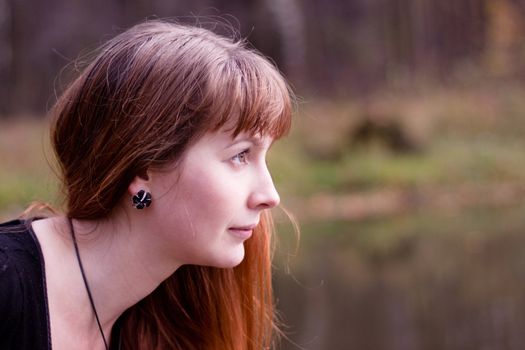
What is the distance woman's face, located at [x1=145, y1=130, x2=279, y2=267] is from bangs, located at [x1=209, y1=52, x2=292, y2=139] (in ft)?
0.08

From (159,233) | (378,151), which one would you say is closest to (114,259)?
(159,233)

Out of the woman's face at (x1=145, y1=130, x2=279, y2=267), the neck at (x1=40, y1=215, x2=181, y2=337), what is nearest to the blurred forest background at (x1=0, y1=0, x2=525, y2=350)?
the neck at (x1=40, y1=215, x2=181, y2=337)

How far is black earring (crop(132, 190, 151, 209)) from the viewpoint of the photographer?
1.73 meters

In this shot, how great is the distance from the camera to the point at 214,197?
171 cm

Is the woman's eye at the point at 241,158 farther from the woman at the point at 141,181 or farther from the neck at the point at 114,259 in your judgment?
the neck at the point at 114,259

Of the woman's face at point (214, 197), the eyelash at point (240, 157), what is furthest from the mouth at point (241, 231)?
the eyelash at point (240, 157)

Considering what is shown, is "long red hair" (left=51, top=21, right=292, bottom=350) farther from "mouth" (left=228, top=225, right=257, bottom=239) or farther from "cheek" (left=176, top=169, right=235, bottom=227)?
"mouth" (left=228, top=225, right=257, bottom=239)

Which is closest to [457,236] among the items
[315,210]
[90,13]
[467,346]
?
[315,210]

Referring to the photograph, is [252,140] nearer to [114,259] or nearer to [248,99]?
[248,99]

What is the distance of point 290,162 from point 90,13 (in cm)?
439

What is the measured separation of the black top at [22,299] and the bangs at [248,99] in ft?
1.31

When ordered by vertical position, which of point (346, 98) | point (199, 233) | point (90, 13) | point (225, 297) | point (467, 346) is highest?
point (90, 13)

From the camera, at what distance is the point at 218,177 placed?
171 cm

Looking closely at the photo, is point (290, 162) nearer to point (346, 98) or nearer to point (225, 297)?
point (346, 98)
